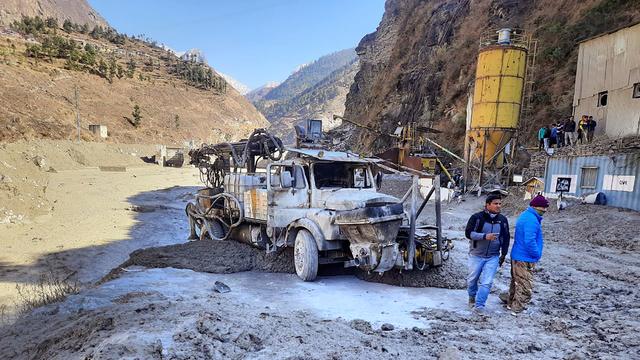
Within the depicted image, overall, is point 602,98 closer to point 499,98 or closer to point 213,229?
point 499,98

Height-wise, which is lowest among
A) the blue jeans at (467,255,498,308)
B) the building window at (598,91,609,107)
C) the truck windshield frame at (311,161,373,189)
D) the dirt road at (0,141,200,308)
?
the dirt road at (0,141,200,308)

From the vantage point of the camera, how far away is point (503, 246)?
5199 millimetres

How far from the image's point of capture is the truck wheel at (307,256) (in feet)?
21.8

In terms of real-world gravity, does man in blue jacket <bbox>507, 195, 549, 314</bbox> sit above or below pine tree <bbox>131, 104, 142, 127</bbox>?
below

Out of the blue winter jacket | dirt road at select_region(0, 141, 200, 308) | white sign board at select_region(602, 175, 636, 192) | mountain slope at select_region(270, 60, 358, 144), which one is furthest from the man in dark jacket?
mountain slope at select_region(270, 60, 358, 144)

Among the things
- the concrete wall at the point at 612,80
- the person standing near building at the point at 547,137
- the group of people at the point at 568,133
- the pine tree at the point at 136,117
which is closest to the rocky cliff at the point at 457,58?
the concrete wall at the point at 612,80

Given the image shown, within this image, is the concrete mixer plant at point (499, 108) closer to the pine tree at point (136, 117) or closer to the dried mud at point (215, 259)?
the dried mud at point (215, 259)

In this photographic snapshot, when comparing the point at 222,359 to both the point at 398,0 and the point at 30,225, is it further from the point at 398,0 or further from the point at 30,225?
the point at 398,0

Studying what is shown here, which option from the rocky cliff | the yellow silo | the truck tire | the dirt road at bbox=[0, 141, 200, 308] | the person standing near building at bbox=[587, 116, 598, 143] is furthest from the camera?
the rocky cliff

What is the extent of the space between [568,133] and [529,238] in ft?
53.7

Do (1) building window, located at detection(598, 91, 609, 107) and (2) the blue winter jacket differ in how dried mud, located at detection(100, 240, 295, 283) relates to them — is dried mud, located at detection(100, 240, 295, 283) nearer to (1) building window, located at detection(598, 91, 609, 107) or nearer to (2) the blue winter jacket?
(2) the blue winter jacket

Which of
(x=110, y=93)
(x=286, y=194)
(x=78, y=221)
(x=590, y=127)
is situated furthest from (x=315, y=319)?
(x=110, y=93)

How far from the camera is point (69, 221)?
666 inches

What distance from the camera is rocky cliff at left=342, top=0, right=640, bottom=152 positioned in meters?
24.5
